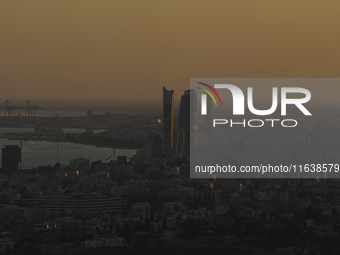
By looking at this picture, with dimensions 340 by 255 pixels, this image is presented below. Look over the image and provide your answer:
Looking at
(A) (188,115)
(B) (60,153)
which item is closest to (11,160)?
(B) (60,153)

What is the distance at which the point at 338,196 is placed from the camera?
1794 centimetres

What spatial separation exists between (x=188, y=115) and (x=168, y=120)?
0.92 m

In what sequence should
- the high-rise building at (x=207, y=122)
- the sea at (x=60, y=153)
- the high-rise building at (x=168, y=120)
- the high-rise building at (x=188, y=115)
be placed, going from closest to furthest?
the sea at (x=60, y=153) → the high-rise building at (x=207, y=122) → the high-rise building at (x=188, y=115) → the high-rise building at (x=168, y=120)

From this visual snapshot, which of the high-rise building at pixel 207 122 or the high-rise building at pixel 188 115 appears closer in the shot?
the high-rise building at pixel 207 122

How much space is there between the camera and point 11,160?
25.2m

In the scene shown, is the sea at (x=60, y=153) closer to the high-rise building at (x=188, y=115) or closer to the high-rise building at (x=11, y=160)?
the high-rise building at (x=188, y=115)

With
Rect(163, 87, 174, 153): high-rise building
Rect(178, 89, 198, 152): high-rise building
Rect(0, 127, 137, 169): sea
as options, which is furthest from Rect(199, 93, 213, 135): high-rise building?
Rect(0, 127, 137, 169): sea

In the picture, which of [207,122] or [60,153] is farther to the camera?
[60,153]

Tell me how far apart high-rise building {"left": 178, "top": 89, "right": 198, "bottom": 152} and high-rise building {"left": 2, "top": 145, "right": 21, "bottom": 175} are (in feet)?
35.4

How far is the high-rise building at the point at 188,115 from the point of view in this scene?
116 ft

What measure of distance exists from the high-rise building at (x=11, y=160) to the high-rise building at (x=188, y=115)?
35.4ft

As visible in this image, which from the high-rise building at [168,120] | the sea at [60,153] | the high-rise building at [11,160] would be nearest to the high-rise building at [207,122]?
the high-rise building at [168,120]

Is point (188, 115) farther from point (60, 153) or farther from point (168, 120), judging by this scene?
point (60, 153)

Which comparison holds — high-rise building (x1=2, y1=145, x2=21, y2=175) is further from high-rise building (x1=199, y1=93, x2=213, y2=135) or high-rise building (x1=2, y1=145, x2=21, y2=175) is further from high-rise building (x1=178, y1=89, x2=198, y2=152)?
high-rise building (x1=178, y1=89, x2=198, y2=152)
